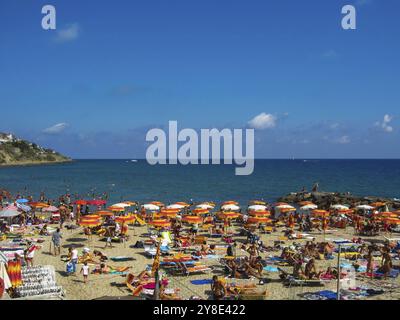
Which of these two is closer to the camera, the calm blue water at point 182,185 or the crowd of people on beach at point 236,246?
the crowd of people on beach at point 236,246

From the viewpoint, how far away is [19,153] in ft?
460

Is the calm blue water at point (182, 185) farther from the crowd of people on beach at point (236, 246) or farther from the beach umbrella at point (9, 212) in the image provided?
Result: the beach umbrella at point (9, 212)

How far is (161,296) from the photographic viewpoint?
11.4m

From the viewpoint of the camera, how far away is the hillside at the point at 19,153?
132125 mm

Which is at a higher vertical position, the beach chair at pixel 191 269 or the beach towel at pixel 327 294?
the beach chair at pixel 191 269

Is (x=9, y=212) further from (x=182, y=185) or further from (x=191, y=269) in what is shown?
(x=182, y=185)

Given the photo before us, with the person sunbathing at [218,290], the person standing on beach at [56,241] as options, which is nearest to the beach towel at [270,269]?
the person sunbathing at [218,290]

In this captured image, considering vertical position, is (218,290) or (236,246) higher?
(218,290)

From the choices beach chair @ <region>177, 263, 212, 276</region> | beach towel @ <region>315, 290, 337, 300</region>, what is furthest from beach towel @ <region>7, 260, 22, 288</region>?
beach towel @ <region>315, 290, 337, 300</region>

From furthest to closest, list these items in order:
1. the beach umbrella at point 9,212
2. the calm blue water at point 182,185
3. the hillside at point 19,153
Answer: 1. the hillside at point 19,153
2. the calm blue water at point 182,185
3. the beach umbrella at point 9,212

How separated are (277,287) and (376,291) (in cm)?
294

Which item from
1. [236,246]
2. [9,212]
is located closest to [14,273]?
[236,246]
